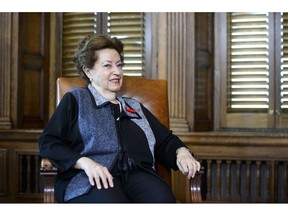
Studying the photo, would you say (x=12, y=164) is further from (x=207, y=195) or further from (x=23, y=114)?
(x=207, y=195)

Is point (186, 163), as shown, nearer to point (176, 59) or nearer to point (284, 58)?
point (176, 59)

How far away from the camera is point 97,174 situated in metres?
1.90

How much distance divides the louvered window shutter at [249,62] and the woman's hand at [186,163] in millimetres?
1630

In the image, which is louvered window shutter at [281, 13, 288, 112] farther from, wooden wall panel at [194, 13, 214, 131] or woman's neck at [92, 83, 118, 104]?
woman's neck at [92, 83, 118, 104]

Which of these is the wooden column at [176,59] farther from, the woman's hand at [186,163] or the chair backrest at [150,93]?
the woman's hand at [186,163]

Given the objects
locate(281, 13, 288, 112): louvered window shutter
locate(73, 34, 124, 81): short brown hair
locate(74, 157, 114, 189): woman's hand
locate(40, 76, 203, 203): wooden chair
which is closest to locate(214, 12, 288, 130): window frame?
locate(281, 13, 288, 112): louvered window shutter

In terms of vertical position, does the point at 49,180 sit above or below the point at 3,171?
above

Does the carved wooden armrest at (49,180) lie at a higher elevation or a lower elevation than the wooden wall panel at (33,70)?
lower

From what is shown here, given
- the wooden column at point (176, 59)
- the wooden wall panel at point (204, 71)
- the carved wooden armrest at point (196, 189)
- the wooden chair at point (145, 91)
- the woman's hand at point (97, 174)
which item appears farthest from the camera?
the wooden wall panel at point (204, 71)

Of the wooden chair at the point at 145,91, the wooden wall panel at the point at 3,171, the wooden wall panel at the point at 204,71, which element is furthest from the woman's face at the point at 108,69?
the wooden wall panel at the point at 3,171

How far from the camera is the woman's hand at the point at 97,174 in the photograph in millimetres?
1898

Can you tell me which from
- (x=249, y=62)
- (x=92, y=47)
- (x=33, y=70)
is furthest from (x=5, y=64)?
(x=249, y=62)

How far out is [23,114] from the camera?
3732 mm

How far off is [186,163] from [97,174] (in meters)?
0.40
